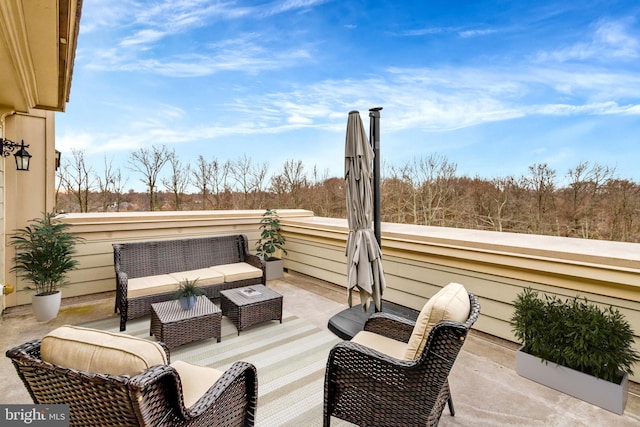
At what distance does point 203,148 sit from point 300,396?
814 cm

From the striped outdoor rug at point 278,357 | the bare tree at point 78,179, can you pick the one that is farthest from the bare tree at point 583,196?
the bare tree at point 78,179

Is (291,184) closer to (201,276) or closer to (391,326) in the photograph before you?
(201,276)

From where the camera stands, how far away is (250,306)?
3.26 m

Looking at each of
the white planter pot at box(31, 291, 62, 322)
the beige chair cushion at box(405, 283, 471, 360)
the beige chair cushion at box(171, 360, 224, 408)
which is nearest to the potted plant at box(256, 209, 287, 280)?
the white planter pot at box(31, 291, 62, 322)

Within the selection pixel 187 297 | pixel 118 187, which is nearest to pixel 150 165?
pixel 118 187

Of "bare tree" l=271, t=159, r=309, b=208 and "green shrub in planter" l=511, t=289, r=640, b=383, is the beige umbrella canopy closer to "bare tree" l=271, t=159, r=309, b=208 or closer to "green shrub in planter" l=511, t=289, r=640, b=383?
"green shrub in planter" l=511, t=289, r=640, b=383

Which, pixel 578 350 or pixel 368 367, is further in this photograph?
pixel 578 350

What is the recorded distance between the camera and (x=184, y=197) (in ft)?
28.0

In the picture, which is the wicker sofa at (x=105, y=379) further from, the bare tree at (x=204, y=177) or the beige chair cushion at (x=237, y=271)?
the bare tree at (x=204, y=177)

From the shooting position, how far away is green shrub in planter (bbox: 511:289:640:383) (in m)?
2.04

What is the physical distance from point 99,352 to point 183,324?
72.0 inches

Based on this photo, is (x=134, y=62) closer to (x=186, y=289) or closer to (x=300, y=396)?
(x=186, y=289)

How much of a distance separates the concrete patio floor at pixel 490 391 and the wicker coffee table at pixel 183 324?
940mm

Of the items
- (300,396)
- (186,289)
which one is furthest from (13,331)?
(300,396)
